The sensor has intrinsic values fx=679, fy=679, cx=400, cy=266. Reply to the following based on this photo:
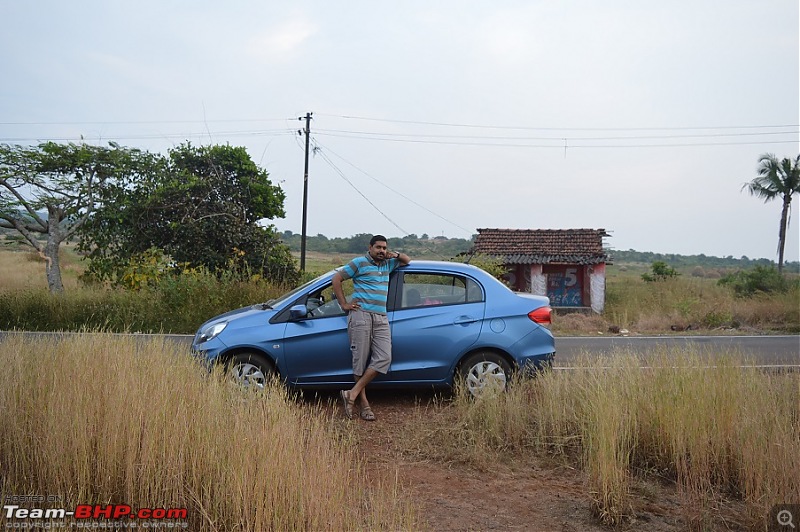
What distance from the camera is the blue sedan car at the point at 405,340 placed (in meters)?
8.00

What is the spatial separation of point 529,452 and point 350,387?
262 cm

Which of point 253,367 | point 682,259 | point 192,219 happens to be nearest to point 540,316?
point 253,367

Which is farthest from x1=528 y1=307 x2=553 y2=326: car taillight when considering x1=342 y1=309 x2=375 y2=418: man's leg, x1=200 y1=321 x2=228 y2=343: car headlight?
x1=200 y1=321 x2=228 y2=343: car headlight

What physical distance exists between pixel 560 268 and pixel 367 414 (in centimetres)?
2703

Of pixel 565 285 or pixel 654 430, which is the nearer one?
pixel 654 430

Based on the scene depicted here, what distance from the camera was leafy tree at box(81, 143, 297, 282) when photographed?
986 inches

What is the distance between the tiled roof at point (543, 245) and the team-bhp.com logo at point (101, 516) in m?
28.4

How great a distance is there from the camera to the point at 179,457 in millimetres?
4316

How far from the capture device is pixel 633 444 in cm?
587

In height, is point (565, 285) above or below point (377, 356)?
above

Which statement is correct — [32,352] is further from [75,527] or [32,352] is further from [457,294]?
[457,294]

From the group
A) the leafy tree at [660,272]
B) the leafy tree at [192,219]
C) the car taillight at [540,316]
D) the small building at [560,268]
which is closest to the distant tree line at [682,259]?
the leafy tree at [660,272]

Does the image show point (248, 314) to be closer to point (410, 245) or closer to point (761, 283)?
point (410, 245)

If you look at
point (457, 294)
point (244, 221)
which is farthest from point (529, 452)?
point (244, 221)
